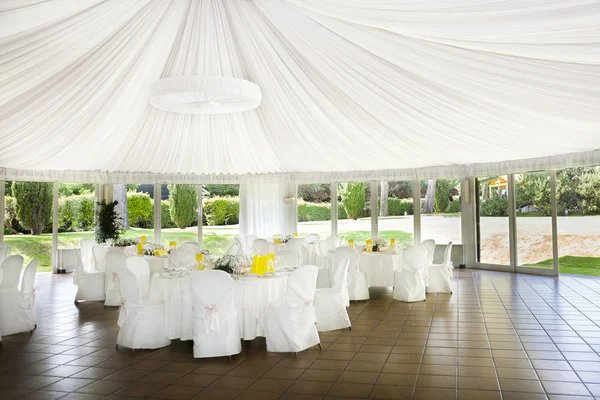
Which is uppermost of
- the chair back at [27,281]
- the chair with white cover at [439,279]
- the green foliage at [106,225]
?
the green foliage at [106,225]

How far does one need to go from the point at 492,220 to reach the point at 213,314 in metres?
9.80

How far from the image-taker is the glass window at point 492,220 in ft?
42.3

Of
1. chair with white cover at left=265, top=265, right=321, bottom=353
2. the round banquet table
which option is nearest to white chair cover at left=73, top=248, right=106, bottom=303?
the round banquet table

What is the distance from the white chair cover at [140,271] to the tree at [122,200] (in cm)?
917

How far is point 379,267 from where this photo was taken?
30.9 ft

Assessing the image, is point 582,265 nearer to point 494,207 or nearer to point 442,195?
point 494,207

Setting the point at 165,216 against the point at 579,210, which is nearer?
the point at 579,210

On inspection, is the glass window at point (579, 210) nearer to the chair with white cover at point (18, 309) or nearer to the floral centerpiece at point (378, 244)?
the floral centerpiece at point (378, 244)

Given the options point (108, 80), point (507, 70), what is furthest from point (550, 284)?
point (108, 80)

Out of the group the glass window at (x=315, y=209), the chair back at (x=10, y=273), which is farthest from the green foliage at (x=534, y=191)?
the chair back at (x=10, y=273)

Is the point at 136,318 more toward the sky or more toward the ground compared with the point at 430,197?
more toward the ground

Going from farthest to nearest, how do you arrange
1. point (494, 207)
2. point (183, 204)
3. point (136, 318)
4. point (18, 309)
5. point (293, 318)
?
point (183, 204) < point (494, 207) < point (18, 309) < point (136, 318) < point (293, 318)

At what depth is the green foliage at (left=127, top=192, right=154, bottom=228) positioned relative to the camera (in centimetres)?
1527

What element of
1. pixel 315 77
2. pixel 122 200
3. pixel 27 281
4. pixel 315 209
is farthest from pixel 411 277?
pixel 122 200
